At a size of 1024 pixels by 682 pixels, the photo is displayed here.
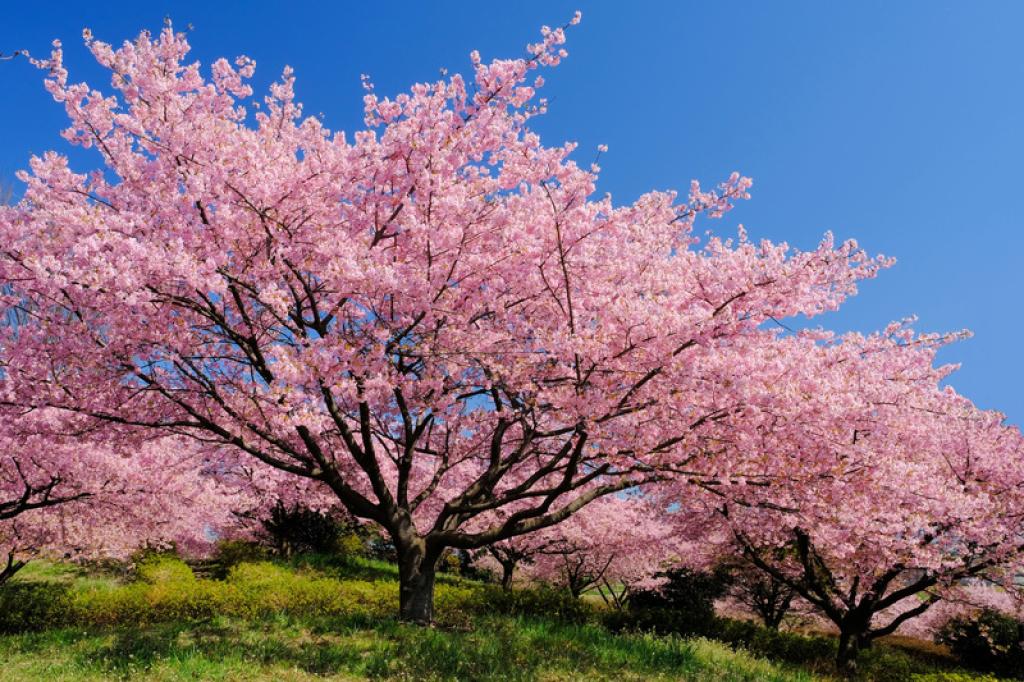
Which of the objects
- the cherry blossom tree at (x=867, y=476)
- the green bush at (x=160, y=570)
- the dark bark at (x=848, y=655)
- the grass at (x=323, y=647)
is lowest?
the green bush at (x=160, y=570)

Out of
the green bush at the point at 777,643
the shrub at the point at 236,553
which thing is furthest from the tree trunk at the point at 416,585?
the shrub at the point at 236,553

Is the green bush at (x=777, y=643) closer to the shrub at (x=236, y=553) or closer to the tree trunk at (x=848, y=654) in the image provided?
the tree trunk at (x=848, y=654)

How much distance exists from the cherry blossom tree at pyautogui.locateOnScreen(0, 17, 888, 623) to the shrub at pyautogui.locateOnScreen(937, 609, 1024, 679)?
59.3 ft

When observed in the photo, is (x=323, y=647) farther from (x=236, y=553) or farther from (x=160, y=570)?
(x=236, y=553)

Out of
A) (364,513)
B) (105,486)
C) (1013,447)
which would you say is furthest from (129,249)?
(1013,447)

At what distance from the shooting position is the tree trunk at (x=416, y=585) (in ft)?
33.7

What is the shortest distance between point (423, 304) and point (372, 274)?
0.99 metres

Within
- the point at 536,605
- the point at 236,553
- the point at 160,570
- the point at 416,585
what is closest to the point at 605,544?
the point at 536,605

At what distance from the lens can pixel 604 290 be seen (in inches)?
344

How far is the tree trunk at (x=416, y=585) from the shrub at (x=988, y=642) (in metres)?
18.1

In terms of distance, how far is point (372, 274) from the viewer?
7527mm

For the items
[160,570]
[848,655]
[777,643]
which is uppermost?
[848,655]

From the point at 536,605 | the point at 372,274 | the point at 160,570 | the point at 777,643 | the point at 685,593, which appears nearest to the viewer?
the point at 372,274

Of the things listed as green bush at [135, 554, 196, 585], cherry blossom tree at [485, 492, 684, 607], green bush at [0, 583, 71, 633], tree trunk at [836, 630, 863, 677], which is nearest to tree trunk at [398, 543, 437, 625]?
green bush at [0, 583, 71, 633]
